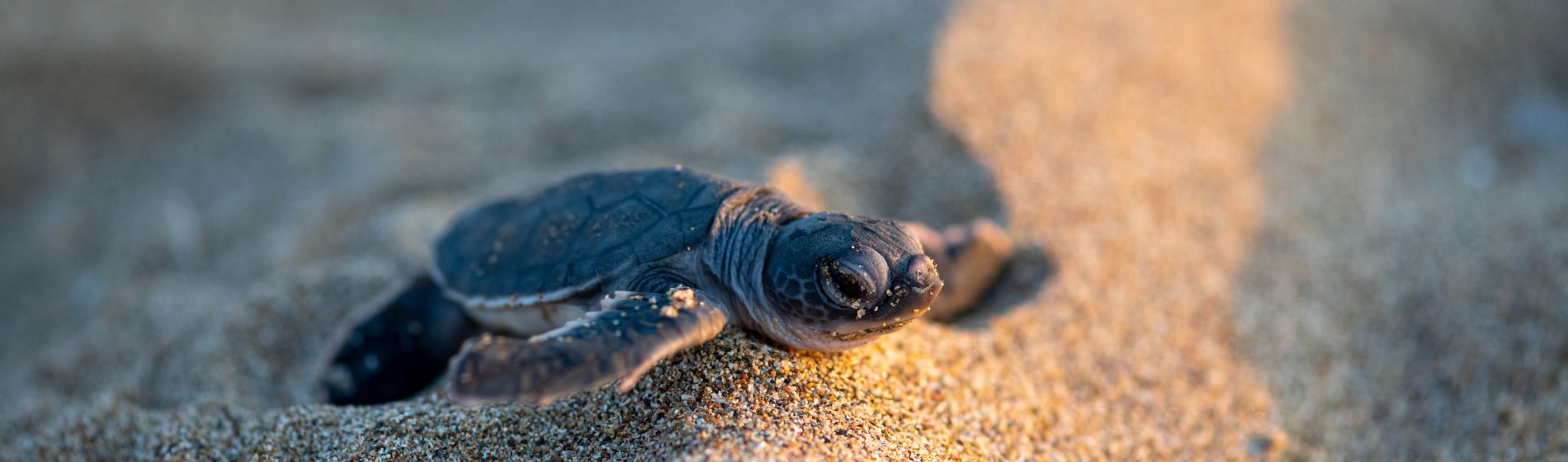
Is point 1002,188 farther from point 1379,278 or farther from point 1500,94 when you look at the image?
point 1500,94

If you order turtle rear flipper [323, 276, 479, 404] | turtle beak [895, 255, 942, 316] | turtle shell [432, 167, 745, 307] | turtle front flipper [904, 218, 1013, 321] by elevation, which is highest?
turtle front flipper [904, 218, 1013, 321]

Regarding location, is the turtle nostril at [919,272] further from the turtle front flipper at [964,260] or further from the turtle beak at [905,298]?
the turtle front flipper at [964,260]

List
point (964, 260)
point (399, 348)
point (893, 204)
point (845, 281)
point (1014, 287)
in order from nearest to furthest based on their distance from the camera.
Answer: point (845, 281) < point (399, 348) < point (964, 260) < point (1014, 287) < point (893, 204)

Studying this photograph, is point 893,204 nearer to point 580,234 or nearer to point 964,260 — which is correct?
point 964,260

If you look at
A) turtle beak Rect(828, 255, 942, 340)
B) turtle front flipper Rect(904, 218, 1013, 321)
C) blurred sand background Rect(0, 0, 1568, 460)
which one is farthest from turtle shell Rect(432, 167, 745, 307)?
turtle front flipper Rect(904, 218, 1013, 321)

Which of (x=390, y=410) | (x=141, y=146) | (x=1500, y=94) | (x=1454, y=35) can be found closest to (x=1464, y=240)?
(x=1500, y=94)

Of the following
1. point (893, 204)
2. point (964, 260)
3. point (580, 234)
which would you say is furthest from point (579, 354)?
point (893, 204)

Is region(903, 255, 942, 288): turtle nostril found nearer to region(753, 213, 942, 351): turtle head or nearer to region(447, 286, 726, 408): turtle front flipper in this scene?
region(753, 213, 942, 351): turtle head
